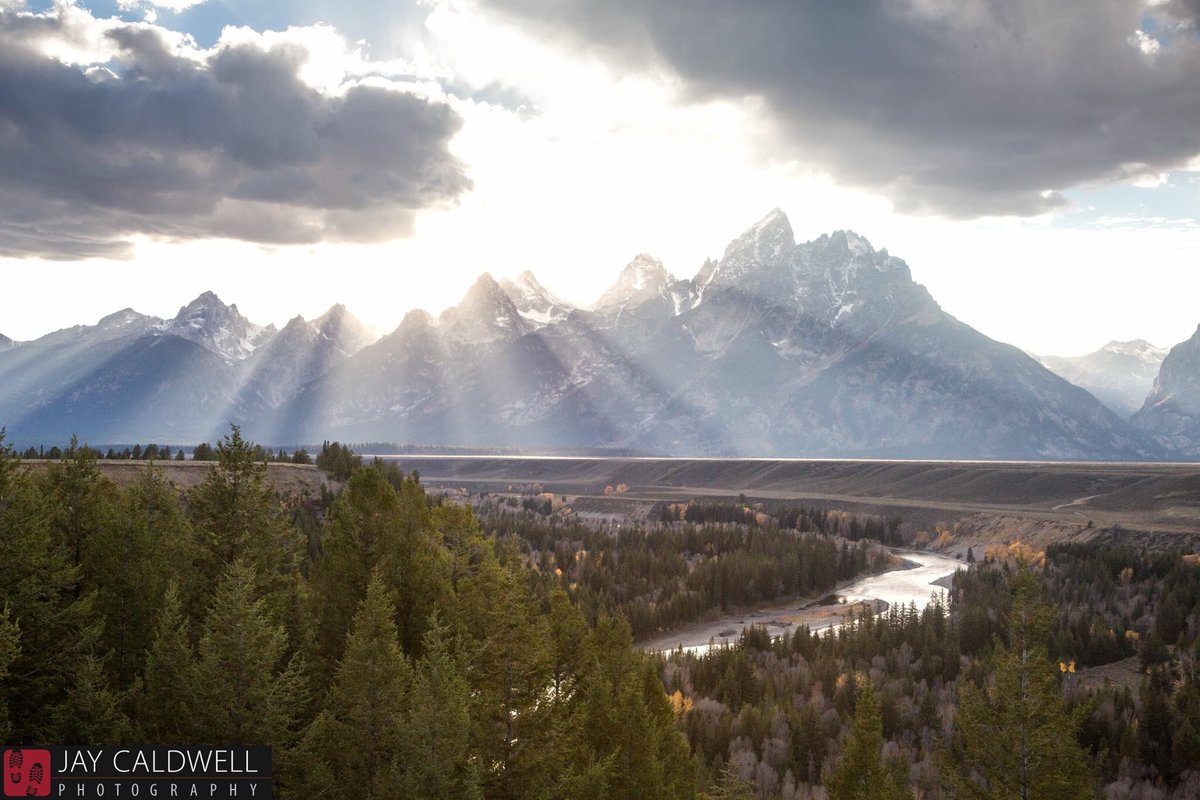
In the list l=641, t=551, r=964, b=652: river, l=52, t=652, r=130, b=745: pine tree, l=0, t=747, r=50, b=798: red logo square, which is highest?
l=52, t=652, r=130, b=745: pine tree

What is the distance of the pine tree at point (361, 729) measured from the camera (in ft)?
80.9

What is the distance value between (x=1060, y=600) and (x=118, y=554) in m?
97.7

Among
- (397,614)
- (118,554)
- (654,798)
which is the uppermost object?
(118,554)

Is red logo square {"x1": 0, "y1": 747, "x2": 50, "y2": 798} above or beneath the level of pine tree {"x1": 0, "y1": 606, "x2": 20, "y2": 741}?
beneath

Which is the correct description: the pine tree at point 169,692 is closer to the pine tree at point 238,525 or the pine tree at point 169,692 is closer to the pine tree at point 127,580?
the pine tree at point 127,580

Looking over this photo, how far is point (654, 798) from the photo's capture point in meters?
29.9

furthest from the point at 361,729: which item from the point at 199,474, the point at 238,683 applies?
the point at 199,474

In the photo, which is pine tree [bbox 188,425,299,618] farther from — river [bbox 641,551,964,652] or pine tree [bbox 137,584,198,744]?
river [bbox 641,551,964,652]

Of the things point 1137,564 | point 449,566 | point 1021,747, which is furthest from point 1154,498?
point 449,566

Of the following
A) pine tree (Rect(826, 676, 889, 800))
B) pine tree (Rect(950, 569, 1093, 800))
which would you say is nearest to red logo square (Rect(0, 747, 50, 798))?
pine tree (Rect(826, 676, 889, 800))

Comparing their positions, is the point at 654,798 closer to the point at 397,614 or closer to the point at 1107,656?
the point at 397,614

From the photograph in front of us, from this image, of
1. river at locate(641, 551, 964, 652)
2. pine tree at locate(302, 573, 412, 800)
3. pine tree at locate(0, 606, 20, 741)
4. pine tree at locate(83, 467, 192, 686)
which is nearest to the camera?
pine tree at locate(0, 606, 20, 741)

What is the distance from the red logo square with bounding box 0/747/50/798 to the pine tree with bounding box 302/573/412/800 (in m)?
6.83

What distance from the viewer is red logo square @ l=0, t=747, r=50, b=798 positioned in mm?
21844
